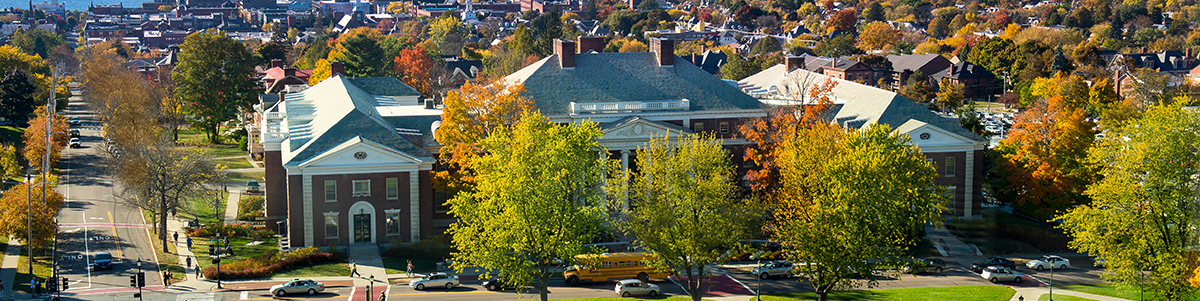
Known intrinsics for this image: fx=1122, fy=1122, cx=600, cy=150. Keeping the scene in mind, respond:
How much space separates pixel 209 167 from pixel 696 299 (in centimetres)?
3932

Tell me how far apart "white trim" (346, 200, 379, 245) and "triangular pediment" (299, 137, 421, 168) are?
2.57 metres

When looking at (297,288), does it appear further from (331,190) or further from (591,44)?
(591,44)

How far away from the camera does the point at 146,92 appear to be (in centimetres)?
12362

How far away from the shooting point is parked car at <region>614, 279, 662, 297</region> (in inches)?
2311

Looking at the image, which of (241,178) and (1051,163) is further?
(241,178)

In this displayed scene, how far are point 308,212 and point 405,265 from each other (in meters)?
7.24

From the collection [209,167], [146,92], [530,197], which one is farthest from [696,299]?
[146,92]

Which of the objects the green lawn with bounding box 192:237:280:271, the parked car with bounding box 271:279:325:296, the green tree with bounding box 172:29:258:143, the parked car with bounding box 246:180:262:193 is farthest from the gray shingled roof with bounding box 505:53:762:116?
the green tree with bounding box 172:29:258:143

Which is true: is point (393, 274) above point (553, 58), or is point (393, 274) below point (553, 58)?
below

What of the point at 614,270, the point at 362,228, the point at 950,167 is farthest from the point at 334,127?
the point at 950,167

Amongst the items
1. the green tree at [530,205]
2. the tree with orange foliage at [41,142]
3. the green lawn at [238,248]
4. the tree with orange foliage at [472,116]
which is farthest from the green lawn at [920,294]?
the tree with orange foliage at [41,142]

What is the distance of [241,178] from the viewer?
95938mm

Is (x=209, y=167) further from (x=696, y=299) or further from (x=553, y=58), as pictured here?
(x=696, y=299)

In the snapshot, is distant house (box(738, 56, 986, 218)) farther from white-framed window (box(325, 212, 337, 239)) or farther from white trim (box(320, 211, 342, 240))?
white-framed window (box(325, 212, 337, 239))
